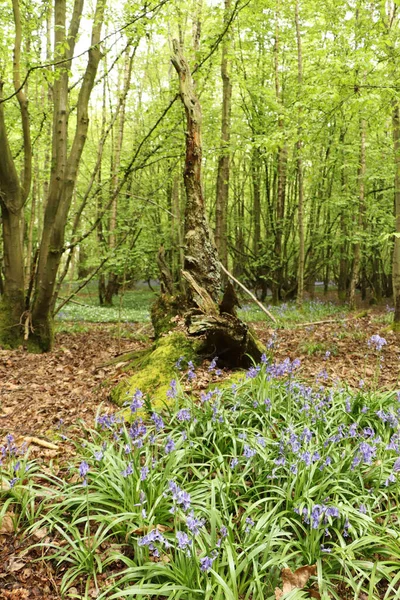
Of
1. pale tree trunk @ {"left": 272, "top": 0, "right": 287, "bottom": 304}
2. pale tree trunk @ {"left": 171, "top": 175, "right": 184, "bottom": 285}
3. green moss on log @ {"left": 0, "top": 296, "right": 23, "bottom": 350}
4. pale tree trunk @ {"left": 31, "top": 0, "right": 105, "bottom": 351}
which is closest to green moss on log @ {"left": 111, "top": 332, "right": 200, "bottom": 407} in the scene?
pale tree trunk @ {"left": 31, "top": 0, "right": 105, "bottom": 351}

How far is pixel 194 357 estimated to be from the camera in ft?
16.2

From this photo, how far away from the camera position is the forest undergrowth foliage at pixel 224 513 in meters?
2.12

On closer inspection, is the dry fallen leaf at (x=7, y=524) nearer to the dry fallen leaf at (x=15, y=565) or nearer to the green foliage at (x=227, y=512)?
the green foliage at (x=227, y=512)

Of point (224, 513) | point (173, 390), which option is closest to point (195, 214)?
point (173, 390)

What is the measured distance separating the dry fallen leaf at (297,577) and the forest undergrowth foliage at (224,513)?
0.02m

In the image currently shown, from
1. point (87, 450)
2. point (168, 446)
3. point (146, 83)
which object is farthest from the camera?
point (146, 83)

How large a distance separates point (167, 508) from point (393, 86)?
6.86m

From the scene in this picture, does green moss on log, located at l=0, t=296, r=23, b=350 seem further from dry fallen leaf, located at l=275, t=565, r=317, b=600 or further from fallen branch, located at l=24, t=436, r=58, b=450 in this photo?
dry fallen leaf, located at l=275, t=565, r=317, b=600

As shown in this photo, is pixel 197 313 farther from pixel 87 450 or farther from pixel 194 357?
pixel 87 450

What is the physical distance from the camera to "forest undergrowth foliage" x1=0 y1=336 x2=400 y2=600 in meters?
2.12

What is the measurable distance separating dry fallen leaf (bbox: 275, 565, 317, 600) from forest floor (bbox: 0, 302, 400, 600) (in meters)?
1.22

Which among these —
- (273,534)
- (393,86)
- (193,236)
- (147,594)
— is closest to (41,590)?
(147,594)

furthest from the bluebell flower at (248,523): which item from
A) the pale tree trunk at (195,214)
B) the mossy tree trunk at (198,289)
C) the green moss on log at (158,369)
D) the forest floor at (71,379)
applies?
the pale tree trunk at (195,214)

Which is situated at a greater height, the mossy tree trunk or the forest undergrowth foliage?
the mossy tree trunk
